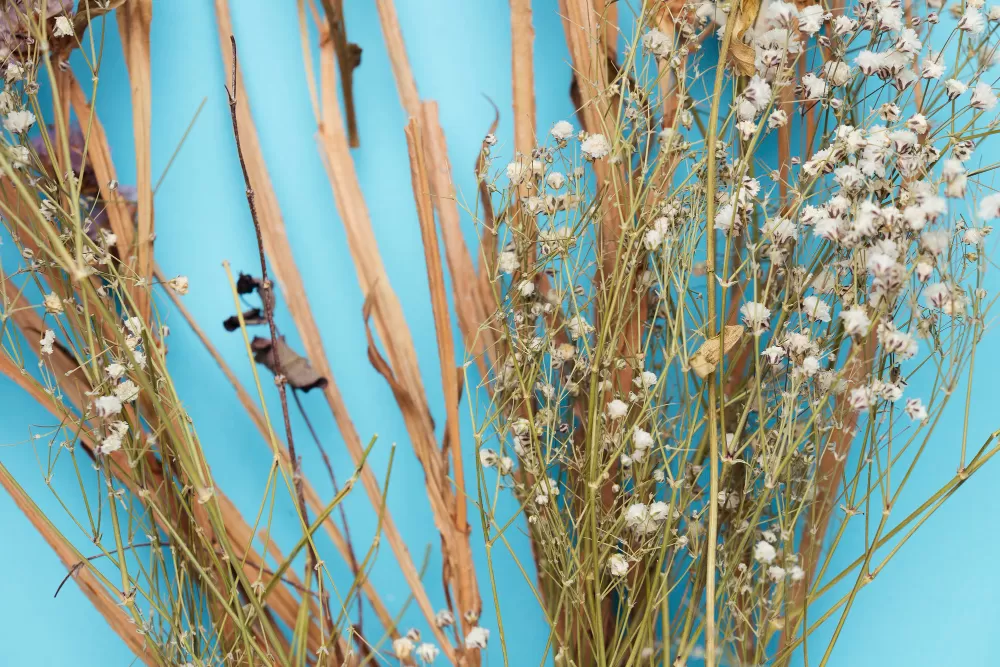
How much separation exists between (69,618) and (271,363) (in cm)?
37

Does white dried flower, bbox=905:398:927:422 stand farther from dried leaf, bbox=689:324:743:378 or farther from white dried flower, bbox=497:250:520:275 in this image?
→ white dried flower, bbox=497:250:520:275

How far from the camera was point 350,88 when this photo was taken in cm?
78

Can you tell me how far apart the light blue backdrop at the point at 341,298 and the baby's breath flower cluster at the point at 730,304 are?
0.32ft

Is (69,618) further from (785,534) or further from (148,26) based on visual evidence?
(785,534)

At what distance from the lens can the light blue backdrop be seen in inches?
30.9

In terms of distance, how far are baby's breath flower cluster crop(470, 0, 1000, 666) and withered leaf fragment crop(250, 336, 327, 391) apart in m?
0.18

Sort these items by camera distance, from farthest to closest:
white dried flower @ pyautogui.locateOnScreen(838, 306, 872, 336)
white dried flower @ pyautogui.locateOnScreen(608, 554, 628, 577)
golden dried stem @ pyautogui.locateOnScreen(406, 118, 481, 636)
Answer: golden dried stem @ pyautogui.locateOnScreen(406, 118, 481, 636) → white dried flower @ pyautogui.locateOnScreen(608, 554, 628, 577) → white dried flower @ pyautogui.locateOnScreen(838, 306, 872, 336)

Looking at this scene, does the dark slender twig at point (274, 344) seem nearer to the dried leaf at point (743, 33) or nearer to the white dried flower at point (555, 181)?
the white dried flower at point (555, 181)

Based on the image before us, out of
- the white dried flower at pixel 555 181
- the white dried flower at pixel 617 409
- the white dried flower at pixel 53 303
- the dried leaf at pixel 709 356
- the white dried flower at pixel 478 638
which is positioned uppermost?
the white dried flower at pixel 555 181

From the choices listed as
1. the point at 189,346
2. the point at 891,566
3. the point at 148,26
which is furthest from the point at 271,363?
the point at 891,566

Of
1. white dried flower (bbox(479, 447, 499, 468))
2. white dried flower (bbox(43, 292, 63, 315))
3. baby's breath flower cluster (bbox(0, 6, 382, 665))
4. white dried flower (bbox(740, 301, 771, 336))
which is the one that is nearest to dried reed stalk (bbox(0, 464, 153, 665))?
baby's breath flower cluster (bbox(0, 6, 382, 665))

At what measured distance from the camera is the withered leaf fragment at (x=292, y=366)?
2.50 feet

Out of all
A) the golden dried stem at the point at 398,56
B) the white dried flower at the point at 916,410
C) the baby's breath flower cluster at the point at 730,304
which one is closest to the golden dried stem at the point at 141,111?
the golden dried stem at the point at 398,56

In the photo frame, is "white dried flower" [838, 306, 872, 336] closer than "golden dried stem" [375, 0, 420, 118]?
Yes
